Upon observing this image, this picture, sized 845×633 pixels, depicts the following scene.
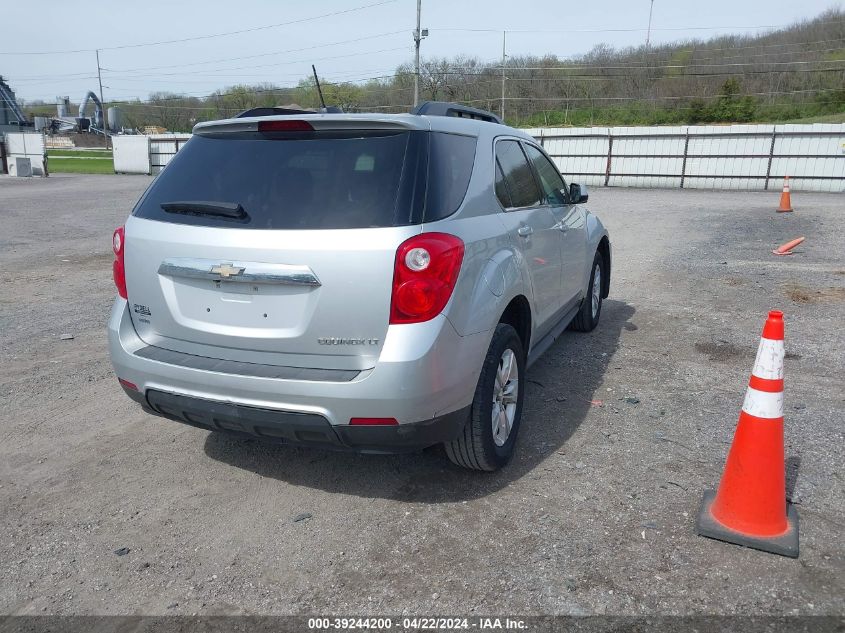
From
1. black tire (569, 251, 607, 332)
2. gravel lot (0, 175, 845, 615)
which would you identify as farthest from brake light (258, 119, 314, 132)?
black tire (569, 251, 607, 332)

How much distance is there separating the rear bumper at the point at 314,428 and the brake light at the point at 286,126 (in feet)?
4.19

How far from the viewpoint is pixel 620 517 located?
301cm

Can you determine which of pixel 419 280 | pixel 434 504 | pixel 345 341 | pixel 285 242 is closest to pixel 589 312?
pixel 434 504

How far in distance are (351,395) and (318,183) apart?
94cm

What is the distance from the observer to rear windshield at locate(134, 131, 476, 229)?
9.08 feet

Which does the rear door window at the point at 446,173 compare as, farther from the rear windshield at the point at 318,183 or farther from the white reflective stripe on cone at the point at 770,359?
the white reflective stripe on cone at the point at 770,359

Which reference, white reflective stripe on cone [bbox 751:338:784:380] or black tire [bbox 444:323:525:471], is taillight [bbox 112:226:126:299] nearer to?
black tire [bbox 444:323:525:471]

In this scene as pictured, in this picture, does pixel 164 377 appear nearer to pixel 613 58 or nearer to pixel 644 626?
pixel 644 626

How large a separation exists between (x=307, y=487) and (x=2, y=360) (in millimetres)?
3342

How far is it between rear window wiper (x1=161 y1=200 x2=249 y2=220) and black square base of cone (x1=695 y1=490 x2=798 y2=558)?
2426 mm

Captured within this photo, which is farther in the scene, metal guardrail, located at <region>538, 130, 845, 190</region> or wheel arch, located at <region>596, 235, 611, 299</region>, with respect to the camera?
metal guardrail, located at <region>538, 130, 845, 190</region>

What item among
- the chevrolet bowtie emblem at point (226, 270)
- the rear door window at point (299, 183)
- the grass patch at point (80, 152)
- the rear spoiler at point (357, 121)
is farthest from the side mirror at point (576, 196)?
the grass patch at point (80, 152)

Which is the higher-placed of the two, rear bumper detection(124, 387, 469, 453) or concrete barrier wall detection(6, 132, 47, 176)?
concrete barrier wall detection(6, 132, 47, 176)

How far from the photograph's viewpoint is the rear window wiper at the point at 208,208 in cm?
289
